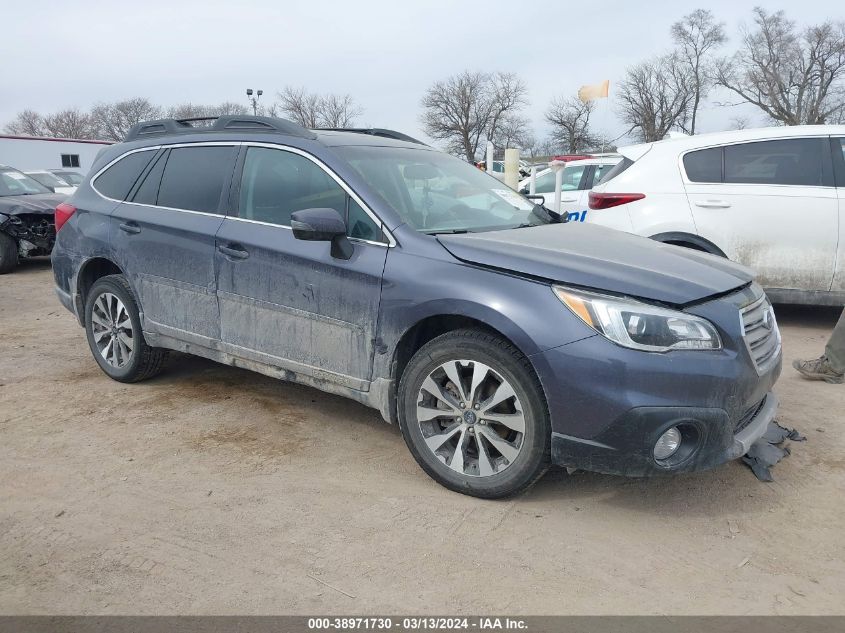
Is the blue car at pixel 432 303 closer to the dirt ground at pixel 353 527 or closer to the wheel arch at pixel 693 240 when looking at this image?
the dirt ground at pixel 353 527

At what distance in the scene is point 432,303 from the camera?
11.1ft

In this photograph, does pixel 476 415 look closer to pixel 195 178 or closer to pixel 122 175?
pixel 195 178

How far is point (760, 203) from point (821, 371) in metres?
1.87

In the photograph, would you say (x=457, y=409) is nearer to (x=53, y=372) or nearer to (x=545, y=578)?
(x=545, y=578)

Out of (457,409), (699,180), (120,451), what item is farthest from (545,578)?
(699,180)

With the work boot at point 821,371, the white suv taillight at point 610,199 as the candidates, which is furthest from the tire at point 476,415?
the white suv taillight at point 610,199

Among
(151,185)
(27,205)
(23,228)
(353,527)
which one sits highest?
(27,205)

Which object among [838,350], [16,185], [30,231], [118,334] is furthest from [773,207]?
[16,185]

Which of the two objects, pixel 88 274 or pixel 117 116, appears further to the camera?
pixel 117 116

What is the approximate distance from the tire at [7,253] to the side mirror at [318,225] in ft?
30.4

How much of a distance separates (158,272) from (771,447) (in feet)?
12.4

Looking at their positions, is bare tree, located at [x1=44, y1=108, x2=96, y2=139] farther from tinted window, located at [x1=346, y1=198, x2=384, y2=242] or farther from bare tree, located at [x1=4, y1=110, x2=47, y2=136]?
tinted window, located at [x1=346, y1=198, x2=384, y2=242]

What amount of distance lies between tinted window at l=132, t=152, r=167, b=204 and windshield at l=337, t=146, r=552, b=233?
1517 millimetres

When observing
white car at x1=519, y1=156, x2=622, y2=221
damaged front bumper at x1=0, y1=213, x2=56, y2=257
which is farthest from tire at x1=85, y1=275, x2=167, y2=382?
damaged front bumper at x1=0, y1=213, x2=56, y2=257
